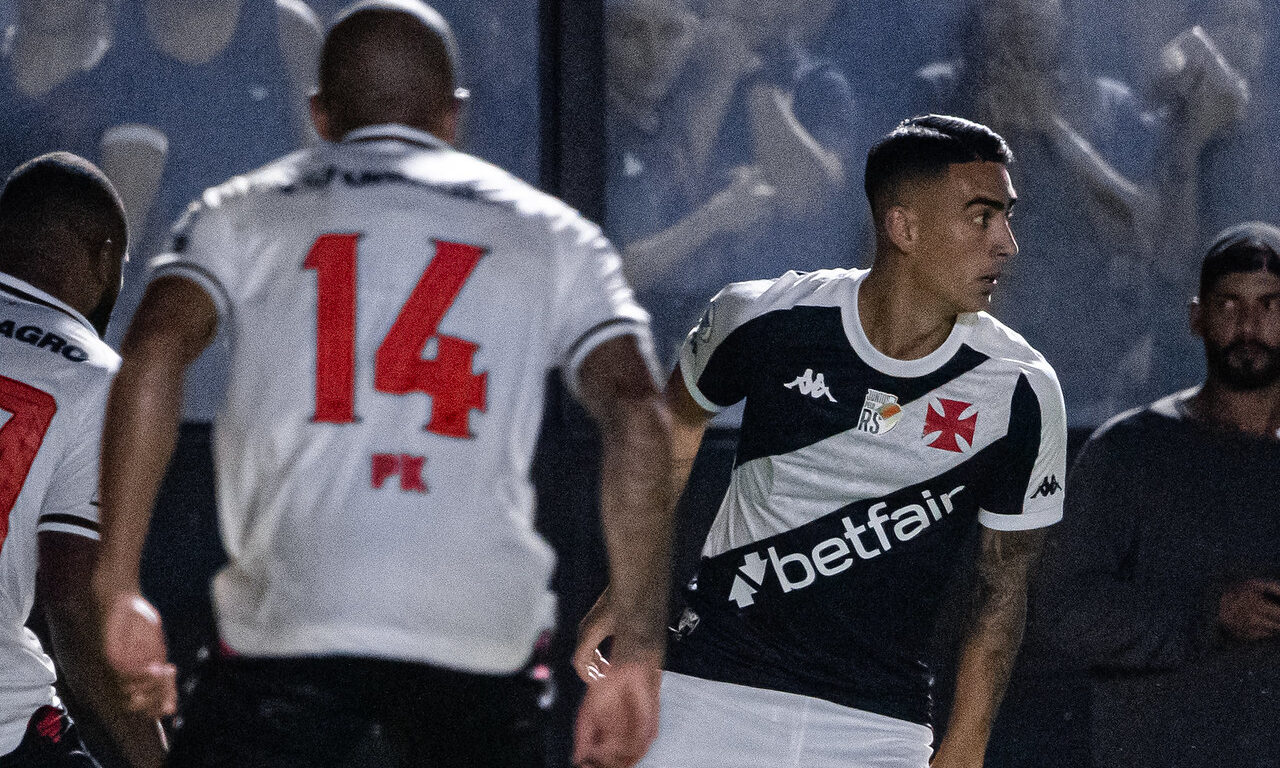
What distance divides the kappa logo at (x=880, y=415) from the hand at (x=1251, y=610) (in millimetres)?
1346

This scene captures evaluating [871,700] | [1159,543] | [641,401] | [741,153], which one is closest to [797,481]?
[871,700]

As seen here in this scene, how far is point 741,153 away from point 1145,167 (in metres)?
1.66

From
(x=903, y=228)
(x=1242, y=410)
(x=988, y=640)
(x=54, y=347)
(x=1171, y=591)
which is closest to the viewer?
(x=54, y=347)

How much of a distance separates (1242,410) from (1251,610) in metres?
0.66

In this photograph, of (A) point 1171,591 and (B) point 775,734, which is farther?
(A) point 1171,591

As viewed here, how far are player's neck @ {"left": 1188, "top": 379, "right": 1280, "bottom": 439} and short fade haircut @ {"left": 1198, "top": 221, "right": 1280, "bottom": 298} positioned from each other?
1.05 feet

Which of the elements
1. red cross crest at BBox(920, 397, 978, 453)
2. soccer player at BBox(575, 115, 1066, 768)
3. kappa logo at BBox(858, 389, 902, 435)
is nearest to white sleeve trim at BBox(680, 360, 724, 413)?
soccer player at BBox(575, 115, 1066, 768)

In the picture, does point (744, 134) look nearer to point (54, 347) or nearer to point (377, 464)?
point (54, 347)

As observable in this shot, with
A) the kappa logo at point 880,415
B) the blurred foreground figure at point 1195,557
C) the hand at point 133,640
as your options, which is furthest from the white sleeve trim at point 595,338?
the blurred foreground figure at point 1195,557

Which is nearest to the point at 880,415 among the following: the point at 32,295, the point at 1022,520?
the point at 1022,520

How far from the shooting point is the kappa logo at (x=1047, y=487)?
3578 mm

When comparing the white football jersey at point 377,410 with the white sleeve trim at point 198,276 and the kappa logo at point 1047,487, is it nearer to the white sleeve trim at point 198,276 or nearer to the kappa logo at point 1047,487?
the white sleeve trim at point 198,276

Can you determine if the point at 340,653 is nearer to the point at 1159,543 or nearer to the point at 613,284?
the point at 613,284

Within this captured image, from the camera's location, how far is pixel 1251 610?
165 inches
